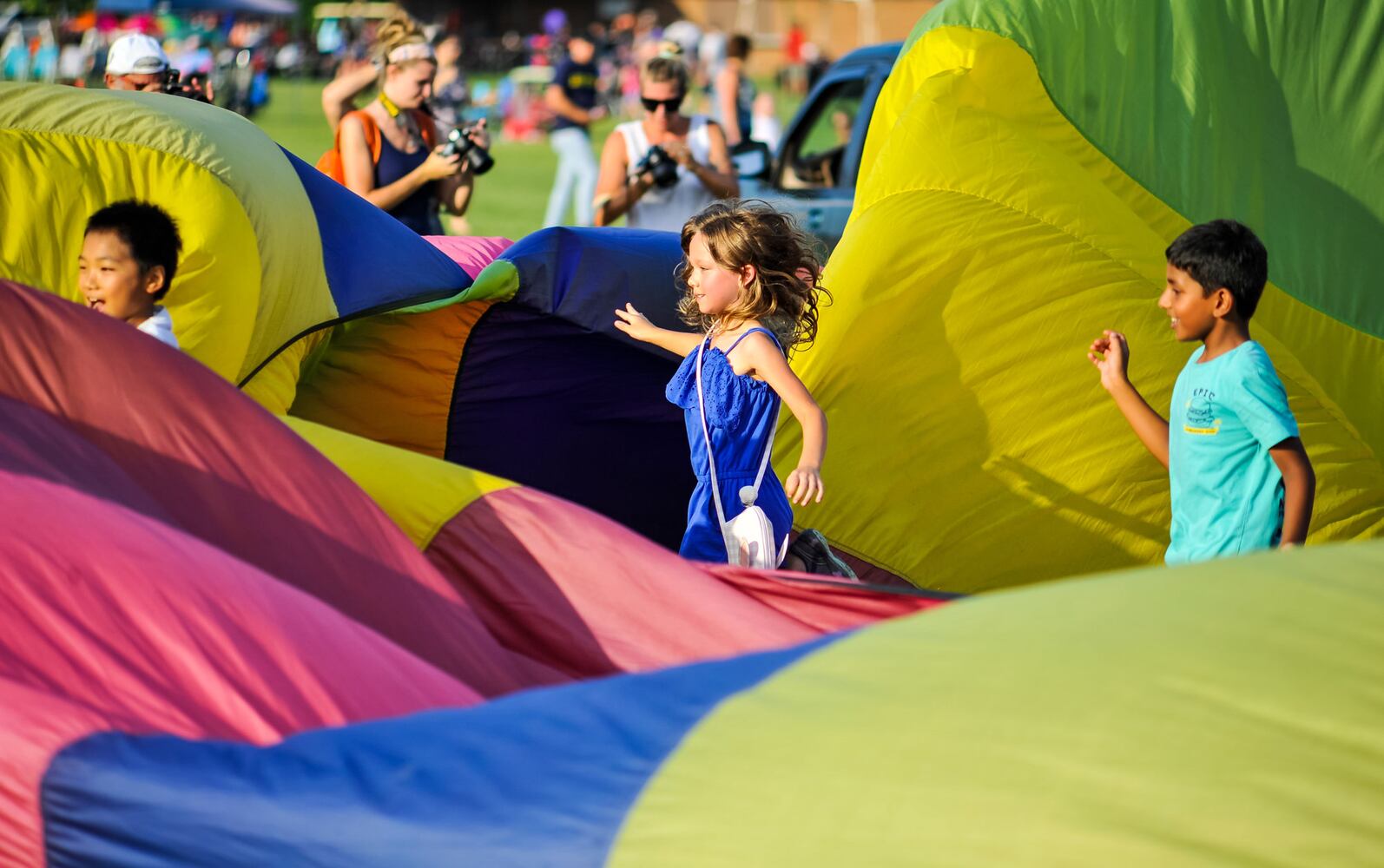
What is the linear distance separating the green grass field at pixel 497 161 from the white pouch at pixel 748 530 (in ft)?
31.6

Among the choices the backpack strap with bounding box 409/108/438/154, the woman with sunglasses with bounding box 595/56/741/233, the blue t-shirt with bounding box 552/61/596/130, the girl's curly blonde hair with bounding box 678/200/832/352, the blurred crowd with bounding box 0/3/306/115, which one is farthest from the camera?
the blurred crowd with bounding box 0/3/306/115

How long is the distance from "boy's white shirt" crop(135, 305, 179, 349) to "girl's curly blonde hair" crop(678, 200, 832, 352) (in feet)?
4.23

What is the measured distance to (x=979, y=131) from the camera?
5121 millimetres

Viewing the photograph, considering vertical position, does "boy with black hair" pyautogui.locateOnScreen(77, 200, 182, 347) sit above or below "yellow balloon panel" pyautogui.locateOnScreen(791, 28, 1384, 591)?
above

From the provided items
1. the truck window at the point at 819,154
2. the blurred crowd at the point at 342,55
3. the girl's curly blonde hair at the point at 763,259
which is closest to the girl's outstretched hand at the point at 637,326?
the girl's curly blonde hair at the point at 763,259

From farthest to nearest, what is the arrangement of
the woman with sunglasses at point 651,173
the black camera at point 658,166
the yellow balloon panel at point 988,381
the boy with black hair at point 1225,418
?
1. the woman with sunglasses at point 651,173
2. the black camera at point 658,166
3. the yellow balloon panel at point 988,381
4. the boy with black hair at point 1225,418

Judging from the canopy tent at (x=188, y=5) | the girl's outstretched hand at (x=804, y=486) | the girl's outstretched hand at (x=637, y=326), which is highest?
the canopy tent at (x=188, y=5)

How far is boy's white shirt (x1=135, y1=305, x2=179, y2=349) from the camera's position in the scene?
13.0 ft

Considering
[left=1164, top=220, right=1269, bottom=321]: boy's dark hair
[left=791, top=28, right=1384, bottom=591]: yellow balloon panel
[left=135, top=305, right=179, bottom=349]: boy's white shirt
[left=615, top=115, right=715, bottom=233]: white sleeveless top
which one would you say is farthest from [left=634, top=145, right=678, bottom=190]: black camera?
[left=1164, top=220, right=1269, bottom=321]: boy's dark hair

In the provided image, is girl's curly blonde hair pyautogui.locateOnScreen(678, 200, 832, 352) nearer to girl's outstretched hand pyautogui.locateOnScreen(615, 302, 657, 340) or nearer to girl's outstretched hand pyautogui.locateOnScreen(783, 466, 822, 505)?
girl's outstretched hand pyautogui.locateOnScreen(615, 302, 657, 340)

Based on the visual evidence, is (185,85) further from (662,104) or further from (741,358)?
(741,358)

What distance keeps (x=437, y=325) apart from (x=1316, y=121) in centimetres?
291

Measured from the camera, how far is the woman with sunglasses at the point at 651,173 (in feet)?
25.2

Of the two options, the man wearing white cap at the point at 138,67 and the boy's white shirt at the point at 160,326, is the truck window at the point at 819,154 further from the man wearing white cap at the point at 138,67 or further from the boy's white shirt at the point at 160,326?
the boy's white shirt at the point at 160,326
